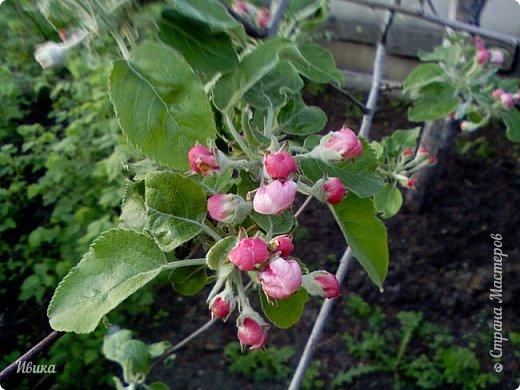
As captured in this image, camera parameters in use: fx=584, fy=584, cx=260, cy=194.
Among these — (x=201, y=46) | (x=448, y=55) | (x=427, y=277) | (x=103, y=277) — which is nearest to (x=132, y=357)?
(x=103, y=277)

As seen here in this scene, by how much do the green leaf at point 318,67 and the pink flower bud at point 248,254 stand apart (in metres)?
0.25

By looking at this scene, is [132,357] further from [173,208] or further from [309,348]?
[173,208]

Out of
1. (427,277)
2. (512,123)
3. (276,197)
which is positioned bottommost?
(427,277)

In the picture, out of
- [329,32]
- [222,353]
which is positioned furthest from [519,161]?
[222,353]

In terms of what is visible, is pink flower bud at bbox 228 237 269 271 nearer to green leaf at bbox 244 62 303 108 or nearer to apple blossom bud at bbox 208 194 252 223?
apple blossom bud at bbox 208 194 252 223

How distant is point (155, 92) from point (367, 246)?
0.28 m

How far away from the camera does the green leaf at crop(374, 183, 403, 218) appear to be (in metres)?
1.26

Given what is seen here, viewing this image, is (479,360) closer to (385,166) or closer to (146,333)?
(385,166)

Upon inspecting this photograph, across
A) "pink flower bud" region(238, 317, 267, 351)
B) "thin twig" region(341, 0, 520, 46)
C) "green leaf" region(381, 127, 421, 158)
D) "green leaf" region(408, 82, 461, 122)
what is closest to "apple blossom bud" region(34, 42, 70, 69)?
"pink flower bud" region(238, 317, 267, 351)

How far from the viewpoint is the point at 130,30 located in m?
0.51

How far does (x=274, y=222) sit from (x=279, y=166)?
0.32ft

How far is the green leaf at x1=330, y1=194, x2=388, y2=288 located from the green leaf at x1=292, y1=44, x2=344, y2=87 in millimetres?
144

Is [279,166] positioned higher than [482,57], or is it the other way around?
[279,166]

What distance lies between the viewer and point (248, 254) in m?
0.48
